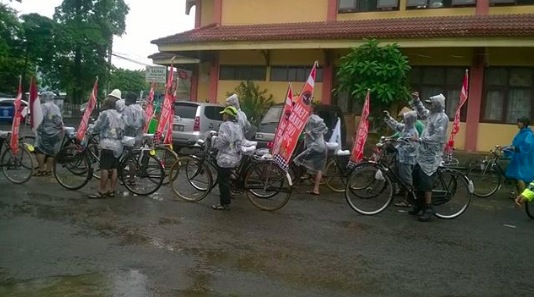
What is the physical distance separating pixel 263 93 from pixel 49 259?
14.6m

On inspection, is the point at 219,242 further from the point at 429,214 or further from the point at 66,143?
the point at 66,143

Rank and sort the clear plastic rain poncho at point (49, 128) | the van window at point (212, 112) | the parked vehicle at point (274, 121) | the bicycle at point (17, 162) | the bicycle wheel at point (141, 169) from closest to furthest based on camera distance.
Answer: the bicycle wheel at point (141, 169)
the bicycle at point (17, 162)
the clear plastic rain poncho at point (49, 128)
the parked vehicle at point (274, 121)
the van window at point (212, 112)

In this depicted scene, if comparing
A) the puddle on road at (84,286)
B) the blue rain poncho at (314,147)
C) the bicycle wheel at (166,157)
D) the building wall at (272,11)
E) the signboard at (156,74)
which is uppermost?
the building wall at (272,11)

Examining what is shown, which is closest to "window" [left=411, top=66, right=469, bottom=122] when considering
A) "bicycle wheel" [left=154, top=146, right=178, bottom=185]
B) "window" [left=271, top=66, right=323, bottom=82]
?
"window" [left=271, top=66, right=323, bottom=82]

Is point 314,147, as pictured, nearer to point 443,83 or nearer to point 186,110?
point 186,110

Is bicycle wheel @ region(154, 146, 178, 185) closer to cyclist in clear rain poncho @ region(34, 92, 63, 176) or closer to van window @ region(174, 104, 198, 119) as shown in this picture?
cyclist in clear rain poncho @ region(34, 92, 63, 176)

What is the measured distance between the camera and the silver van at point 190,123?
14180 mm

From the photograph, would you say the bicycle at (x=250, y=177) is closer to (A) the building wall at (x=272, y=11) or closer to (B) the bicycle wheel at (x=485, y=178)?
(B) the bicycle wheel at (x=485, y=178)

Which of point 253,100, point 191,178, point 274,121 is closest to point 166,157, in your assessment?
point 191,178

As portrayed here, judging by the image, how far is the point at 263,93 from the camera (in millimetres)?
19344

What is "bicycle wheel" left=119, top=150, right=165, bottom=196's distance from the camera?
870cm

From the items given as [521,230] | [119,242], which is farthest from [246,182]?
[521,230]

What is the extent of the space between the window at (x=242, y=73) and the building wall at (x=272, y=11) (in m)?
1.74

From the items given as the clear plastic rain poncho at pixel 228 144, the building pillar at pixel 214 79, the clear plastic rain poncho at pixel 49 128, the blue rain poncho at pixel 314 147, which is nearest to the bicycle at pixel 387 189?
the blue rain poncho at pixel 314 147
